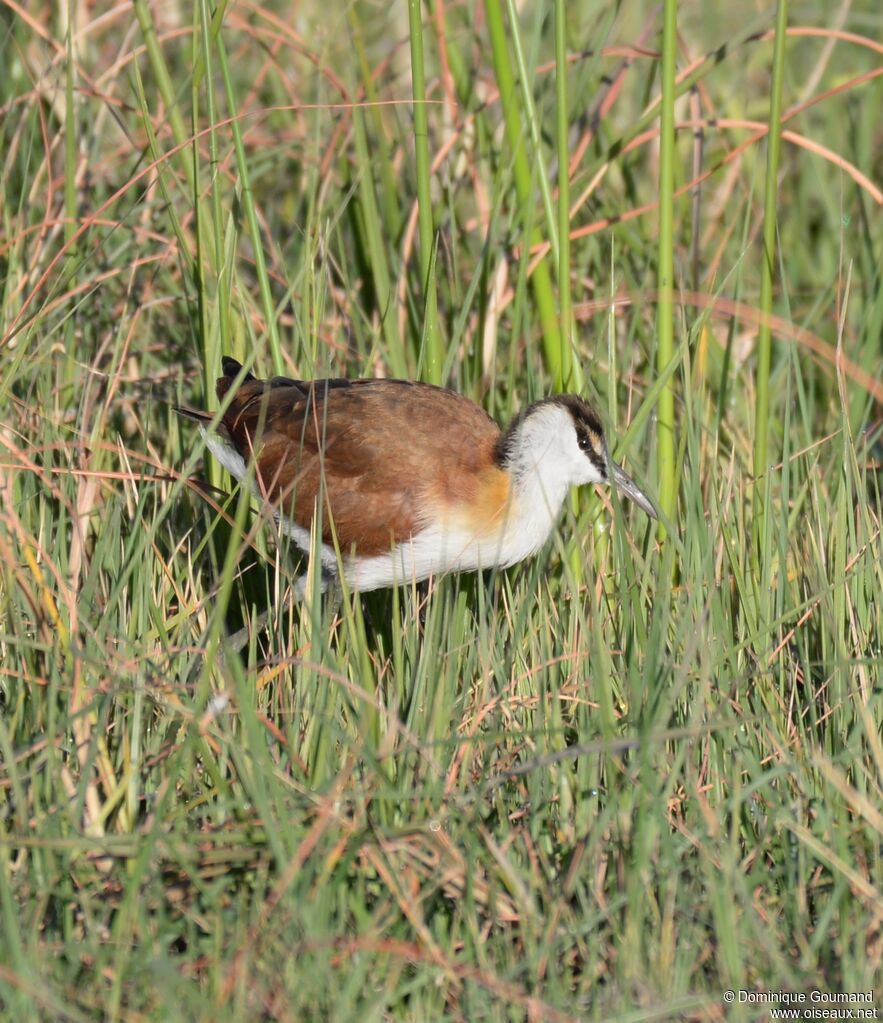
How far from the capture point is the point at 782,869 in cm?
288

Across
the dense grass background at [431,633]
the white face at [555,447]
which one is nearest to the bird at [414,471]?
the white face at [555,447]

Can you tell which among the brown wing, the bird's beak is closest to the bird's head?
the bird's beak

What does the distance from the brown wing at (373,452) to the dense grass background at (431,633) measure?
0.16 metres

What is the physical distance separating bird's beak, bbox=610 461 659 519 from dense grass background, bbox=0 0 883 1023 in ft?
0.43

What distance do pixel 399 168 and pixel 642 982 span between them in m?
3.58

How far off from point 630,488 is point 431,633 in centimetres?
82

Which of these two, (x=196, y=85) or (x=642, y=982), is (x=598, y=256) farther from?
(x=642, y=982)

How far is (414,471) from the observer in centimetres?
402

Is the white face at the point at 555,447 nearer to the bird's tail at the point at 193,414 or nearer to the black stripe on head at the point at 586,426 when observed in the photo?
the black stripe on head at the point at 586,426

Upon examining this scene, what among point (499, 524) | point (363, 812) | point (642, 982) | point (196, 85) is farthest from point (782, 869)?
point (196, 85)

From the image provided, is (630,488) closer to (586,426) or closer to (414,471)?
(586,426)

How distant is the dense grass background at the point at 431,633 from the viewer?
2.64 meters

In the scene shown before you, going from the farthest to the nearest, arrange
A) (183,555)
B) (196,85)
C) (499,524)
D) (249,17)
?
(249,17)
(183,555)
(499,524)
(196,85)

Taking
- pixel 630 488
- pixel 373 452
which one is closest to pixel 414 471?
pixel 373 452
